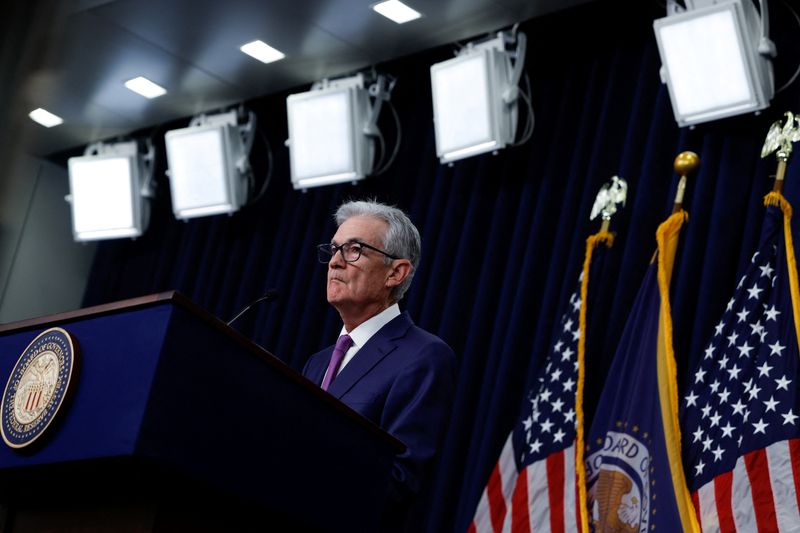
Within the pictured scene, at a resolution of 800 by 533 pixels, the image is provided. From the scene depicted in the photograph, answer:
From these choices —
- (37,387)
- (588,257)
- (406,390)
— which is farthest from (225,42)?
(37,387)

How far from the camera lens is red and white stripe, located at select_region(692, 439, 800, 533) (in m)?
3.10

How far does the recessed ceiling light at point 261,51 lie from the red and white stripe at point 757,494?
3.14m

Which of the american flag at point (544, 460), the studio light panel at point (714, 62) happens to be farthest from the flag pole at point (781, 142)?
the american flag at point (544, 460)

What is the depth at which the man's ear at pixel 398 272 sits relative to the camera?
2.60 metres

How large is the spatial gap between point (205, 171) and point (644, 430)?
306cm

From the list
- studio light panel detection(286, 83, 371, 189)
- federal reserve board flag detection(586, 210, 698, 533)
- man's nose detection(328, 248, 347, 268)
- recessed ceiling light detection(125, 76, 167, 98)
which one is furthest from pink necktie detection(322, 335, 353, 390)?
recessed ceiling light detection(125, 76, 167, 98)

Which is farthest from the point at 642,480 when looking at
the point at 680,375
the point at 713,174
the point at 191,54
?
the point at 191,54

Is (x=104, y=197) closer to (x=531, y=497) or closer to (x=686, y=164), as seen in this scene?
(x=531, y=497)

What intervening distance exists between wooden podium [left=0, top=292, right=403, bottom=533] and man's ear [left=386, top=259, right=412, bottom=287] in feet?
2.76

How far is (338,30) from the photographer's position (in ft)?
16.8

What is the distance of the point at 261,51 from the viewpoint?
17.7 ft

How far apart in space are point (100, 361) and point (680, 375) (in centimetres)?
263

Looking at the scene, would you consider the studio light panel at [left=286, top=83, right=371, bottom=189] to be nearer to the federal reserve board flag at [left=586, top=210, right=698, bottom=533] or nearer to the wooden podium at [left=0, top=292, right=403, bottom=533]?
the federal reserve board flag at [left=586, top=210, right=698, bottom=533]

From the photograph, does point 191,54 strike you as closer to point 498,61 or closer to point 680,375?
point 498,61
